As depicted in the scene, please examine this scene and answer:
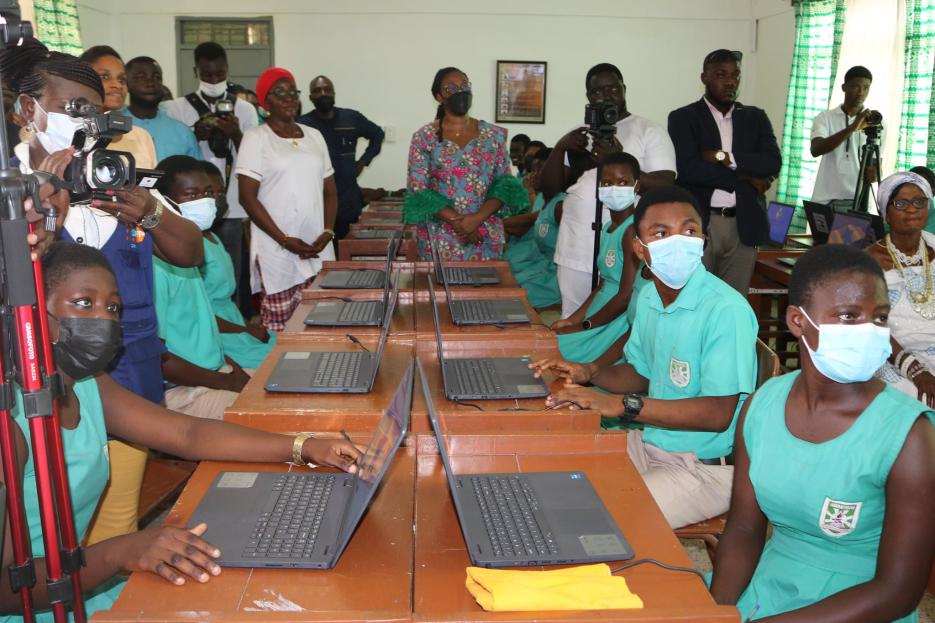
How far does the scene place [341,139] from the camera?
550 centimetres

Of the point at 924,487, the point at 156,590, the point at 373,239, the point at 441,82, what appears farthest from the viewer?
the point at 373,239

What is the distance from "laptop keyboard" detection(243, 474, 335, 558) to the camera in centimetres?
126

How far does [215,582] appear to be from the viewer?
3.91 feet

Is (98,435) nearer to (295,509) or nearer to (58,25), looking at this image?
(295,509)

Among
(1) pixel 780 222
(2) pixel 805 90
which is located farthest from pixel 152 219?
(2) pixel 805 90

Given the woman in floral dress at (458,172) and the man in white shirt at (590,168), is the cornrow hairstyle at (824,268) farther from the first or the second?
the woman in floral dress at (458,172)

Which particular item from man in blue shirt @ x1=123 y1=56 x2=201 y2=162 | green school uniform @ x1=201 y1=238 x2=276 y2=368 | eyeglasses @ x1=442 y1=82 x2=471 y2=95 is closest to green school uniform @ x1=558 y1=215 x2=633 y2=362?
eyeglasses @ x1=442 y1=82 x2=471 y2=95

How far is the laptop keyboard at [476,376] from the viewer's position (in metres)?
1.97

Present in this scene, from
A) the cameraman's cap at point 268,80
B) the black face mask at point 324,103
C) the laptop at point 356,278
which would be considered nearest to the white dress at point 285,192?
the cameraman's cap at point 268,80

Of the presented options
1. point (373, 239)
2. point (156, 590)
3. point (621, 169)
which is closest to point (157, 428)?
point (156, 590)

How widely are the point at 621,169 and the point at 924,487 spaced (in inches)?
82.9

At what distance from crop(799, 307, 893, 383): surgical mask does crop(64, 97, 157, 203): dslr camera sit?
1282 mm

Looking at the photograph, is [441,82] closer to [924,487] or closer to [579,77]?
[924,487]

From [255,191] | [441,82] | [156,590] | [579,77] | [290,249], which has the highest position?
[579,77]
